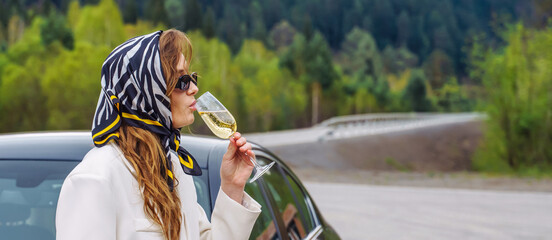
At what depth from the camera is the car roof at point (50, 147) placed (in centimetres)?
271

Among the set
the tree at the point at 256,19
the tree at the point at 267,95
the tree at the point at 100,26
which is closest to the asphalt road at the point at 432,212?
the tree at the point at 100,26

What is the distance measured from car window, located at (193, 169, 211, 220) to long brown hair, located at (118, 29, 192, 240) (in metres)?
0.99

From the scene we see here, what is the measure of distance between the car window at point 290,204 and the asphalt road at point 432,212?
6588mm

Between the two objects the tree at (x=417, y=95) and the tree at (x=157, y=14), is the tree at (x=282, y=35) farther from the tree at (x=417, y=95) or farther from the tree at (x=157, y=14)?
the tree at (x=157, y=14)

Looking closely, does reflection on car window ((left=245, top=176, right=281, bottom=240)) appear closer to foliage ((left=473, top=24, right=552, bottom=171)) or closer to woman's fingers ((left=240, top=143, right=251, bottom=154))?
woman's fingers ((left=240, top=143, right=251, bottom=154))

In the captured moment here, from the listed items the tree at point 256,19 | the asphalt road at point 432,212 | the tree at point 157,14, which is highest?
the asphalt road at point 432,212

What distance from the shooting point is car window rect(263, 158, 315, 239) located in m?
3.54

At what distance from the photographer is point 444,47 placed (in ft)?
511

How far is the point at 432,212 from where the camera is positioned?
13.9 m

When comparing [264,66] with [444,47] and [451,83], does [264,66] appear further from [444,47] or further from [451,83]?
[444,47]

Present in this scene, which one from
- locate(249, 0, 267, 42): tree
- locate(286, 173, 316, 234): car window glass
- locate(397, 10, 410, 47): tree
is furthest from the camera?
locate(397, 10, 410, 47): tree

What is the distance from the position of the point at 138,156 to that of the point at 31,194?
4.36 feet

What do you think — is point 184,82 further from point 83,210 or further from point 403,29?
point 403,29

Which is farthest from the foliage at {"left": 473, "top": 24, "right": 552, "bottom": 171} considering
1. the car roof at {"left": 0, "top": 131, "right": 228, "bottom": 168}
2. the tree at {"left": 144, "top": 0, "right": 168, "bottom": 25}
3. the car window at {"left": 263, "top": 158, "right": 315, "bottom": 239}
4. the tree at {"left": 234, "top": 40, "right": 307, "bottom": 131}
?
the tree at {"left": 144, "top": 0, "right": 168, "bottom": 25}
